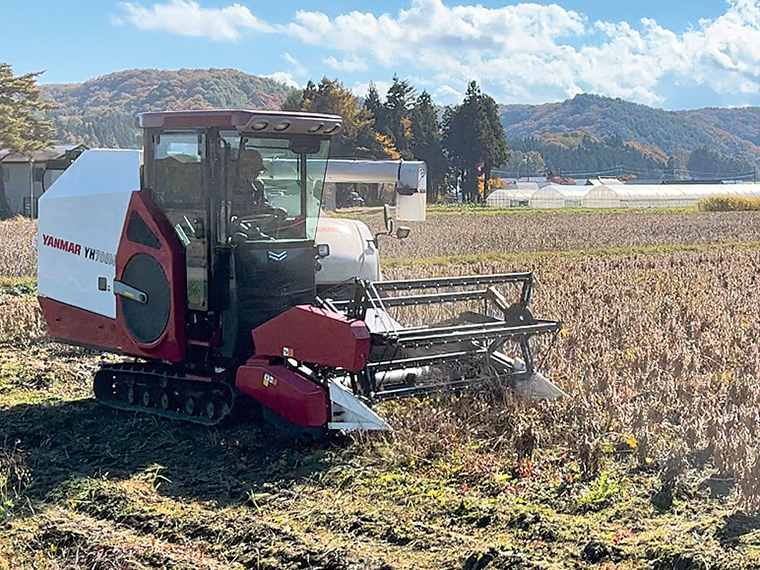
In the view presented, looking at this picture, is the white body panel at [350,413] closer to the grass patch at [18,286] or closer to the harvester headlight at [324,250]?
the harvester headlight at [324,250]

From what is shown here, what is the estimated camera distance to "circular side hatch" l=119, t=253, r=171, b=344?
806 centimetres

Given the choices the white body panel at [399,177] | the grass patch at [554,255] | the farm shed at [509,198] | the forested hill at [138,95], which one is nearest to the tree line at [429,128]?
the farm shed at [509,198]

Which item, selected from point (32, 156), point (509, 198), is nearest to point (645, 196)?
point (509, 198)

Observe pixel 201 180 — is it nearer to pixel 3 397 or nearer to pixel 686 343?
pixel 3 397

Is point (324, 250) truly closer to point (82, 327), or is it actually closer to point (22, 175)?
point (82, 327)

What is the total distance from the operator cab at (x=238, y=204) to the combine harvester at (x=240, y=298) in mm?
12

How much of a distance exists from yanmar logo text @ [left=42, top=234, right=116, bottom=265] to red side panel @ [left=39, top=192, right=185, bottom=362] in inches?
7.5

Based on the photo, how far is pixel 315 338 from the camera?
730 centimetres

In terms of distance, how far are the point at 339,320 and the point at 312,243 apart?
127cm

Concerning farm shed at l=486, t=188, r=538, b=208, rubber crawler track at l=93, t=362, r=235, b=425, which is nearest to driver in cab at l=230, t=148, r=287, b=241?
rubber crawler track at l=93, t=362, r=235, b=425

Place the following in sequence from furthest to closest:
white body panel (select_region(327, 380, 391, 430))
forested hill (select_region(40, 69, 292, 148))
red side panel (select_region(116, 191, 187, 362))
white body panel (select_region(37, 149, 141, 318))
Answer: forested hill (select_region(40, 69, 292, 148)) < white body panel (select_region(37, 149, 141, 318)) < red side panel (select_region(116, 191, 187, 362)) < white body panel (select_region(327, 380, 391, 430))

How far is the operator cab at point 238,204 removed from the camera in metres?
7.65

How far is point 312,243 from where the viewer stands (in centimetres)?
822

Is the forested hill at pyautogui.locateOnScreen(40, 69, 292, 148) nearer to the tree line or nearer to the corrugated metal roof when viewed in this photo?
the tree line
